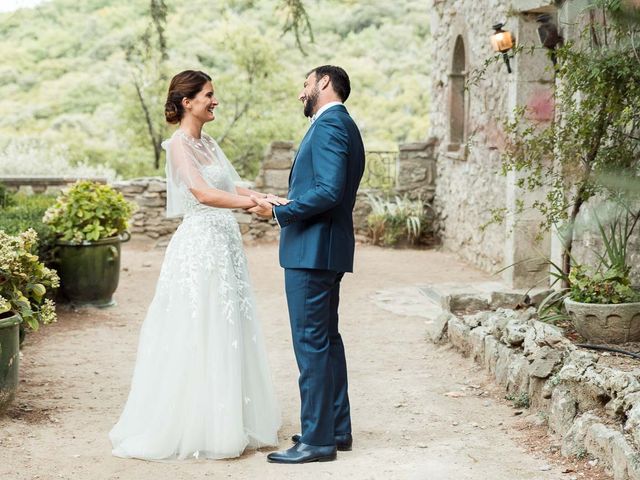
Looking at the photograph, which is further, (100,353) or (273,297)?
(273,297)

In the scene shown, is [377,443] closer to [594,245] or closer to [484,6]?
[594,245]

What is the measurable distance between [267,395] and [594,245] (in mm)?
3340

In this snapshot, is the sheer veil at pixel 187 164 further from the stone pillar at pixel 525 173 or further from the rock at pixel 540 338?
the stone pillar at pixel 525 173

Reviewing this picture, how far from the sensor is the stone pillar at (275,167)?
13180 mm

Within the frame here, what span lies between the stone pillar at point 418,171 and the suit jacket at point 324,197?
29.7 ft

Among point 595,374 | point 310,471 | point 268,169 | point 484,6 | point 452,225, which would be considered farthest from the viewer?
point 268,169

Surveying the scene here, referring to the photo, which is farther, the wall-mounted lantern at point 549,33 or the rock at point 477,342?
the wall-mounted lantern at point 549,33

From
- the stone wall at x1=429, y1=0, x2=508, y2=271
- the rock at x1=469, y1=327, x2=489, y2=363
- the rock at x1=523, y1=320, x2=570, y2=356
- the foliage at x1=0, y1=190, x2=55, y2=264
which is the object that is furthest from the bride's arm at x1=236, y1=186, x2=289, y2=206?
the stone wall at x1=429, y1=0, x2=508, y2=271

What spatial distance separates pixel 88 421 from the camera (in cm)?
477

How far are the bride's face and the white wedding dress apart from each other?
0.38 feet

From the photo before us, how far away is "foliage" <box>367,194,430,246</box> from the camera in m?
12.6

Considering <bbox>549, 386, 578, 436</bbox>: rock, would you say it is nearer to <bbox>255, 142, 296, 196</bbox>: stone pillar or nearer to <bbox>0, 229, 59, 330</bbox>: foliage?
<bbox>0, 229, 59, 330</bbox>: foliage

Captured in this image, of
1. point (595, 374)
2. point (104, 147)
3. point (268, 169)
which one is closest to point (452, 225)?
point (268, 169)

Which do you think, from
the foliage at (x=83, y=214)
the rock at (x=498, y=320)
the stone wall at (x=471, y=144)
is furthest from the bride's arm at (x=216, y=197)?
the stone wall at (x=471, y=144)
